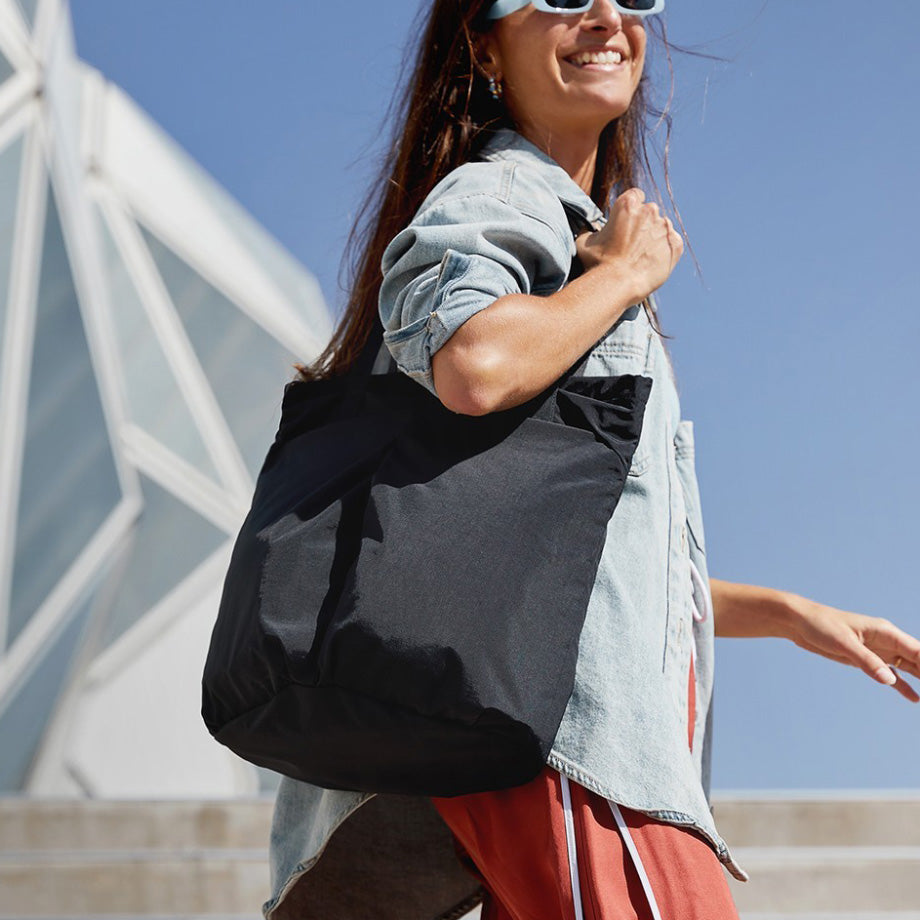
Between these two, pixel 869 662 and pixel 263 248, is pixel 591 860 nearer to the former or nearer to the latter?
pixel 869 662

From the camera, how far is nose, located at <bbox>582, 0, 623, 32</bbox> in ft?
6.16

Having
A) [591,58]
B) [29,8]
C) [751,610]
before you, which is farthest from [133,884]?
[29,8]

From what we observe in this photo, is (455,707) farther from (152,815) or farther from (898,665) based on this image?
(152,815)

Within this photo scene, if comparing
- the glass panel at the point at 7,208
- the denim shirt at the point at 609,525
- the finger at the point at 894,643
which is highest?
the denim shirt at the point at 609,525

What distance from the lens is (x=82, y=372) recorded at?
11.0m

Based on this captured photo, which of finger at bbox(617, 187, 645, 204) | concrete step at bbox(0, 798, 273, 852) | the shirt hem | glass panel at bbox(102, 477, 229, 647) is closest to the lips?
finger at bbox(617, 187, 645, 204)

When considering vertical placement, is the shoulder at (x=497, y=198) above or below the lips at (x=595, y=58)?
below

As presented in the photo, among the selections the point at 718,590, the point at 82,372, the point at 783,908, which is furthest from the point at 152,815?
the point at 82,372

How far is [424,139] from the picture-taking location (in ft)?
6.27

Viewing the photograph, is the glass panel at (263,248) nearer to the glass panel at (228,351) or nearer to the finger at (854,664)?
the glass panel at (228,351)

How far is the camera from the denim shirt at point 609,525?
147 cm

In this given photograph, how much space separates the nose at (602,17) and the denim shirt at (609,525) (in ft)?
0.66

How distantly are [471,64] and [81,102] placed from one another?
18.0 metres

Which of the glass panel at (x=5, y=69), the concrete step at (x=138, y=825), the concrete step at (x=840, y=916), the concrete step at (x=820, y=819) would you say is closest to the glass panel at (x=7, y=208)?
the glass panel at (x=5, y=69)
